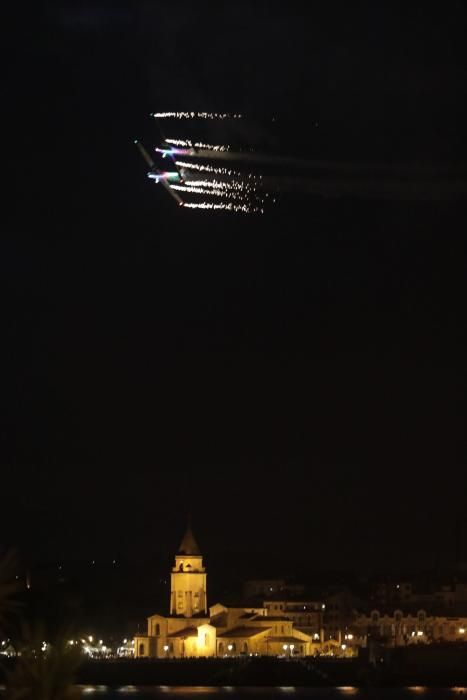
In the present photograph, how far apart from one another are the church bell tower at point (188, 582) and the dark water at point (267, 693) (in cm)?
1858

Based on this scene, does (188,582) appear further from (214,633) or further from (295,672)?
(295,672)

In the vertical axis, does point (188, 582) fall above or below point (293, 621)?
above

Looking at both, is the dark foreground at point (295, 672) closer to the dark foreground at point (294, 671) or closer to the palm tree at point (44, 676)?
the dark foreground at point (294, 671)

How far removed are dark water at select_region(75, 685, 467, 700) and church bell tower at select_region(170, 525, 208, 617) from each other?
1858 centimetres

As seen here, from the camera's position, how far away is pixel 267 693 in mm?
74188

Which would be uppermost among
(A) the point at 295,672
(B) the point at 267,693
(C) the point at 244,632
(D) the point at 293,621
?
(D) the point at 293,621

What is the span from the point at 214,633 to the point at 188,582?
8.80 metres

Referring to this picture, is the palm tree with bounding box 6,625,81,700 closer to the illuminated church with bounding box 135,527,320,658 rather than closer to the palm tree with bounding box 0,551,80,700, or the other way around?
the palm tree with bounding box 0,551,80,700

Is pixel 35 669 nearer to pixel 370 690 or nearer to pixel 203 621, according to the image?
pixel 370 690

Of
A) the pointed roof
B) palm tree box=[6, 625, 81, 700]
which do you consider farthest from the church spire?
palm tree box=[6, 625, 81, 700]

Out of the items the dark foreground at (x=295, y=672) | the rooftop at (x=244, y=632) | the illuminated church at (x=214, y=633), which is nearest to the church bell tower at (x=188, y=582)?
the illuminated church at (x=214, y=633)

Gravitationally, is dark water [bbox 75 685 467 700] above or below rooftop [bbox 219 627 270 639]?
below

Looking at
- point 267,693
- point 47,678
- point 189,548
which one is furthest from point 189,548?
point 47,678

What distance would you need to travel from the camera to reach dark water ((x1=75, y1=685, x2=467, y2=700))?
6850 cm
